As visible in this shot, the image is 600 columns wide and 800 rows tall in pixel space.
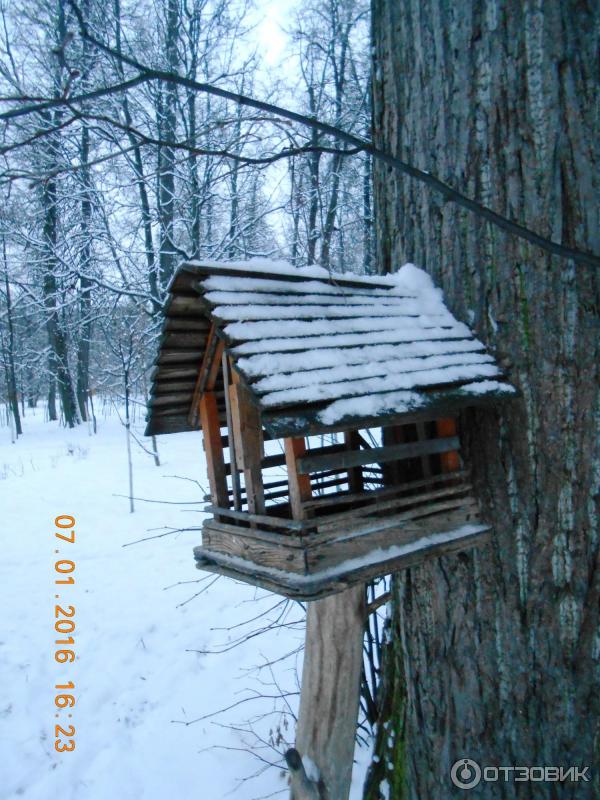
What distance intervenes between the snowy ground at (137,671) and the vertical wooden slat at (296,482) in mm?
1610

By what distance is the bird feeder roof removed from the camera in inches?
54.6

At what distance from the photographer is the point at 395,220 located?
6.88 ft

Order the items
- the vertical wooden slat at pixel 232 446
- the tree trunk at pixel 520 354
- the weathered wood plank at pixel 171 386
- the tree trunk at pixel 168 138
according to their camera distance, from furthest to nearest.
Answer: the tree trunk at pixel 168 138
the weathered wood plank at pixel 171 386
the vertical wooden slat at pixel 232 446
the tree trunk at pixel 520 354

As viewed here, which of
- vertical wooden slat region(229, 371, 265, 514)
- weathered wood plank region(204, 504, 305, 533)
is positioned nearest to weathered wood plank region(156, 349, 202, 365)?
vertical wooden slat region(229, 371, 265, 514)

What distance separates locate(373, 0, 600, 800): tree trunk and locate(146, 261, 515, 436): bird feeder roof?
0.16m

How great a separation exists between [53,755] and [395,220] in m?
4.12

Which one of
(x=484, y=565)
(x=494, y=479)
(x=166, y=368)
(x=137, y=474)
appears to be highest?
(x=166, y=368)

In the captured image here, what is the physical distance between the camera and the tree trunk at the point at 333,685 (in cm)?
235

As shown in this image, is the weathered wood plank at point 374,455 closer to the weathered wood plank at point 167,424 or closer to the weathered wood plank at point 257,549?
the weathered wood plank at point 257,549

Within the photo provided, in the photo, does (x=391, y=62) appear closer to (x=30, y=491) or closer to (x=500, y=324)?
(x=500, y=324)

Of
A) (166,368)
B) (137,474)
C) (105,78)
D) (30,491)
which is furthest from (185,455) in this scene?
(166,368)

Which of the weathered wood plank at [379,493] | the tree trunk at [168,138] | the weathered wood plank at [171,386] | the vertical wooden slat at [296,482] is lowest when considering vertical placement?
the weathered wood plank at [379,493]

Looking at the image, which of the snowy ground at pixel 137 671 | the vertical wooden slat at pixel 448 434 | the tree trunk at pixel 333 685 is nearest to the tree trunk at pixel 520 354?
the vertical wooden slat at pixel 448 434

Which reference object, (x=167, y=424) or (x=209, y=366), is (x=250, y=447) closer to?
(x=209, y=366)
